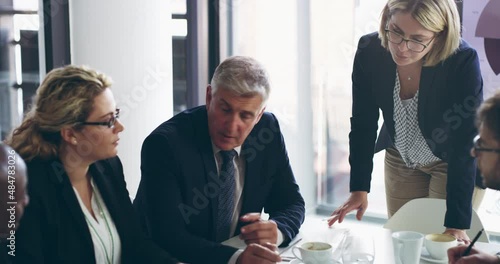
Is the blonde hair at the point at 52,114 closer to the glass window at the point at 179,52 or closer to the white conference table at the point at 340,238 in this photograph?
the white conference table at the point at 340,238

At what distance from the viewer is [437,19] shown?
226cm

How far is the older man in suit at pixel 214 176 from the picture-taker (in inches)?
79.0

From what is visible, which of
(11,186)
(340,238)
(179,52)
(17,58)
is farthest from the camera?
(179,52)

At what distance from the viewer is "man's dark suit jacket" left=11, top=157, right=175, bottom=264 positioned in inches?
67.9

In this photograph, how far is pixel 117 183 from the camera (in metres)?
2.06

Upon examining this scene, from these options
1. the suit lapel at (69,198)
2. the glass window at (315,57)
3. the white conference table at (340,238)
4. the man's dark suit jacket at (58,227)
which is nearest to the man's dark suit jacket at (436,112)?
the white conference table at (340,238)

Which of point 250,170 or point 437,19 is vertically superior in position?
point 437,19

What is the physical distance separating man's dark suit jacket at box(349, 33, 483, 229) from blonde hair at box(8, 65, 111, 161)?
1.13m

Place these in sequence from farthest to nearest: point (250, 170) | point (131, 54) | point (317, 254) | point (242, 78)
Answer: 1. point (131, 54)
2. point (250, 170)
3. point (242, 78)
4. point (317, 254)

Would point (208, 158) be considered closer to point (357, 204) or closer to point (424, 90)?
point (357, 204)

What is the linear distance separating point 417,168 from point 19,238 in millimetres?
1593

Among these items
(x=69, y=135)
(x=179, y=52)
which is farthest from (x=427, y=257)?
(x=179, y=52)

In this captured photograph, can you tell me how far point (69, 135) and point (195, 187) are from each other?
0.43 metres

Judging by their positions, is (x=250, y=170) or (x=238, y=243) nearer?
(x=238, y=243)
